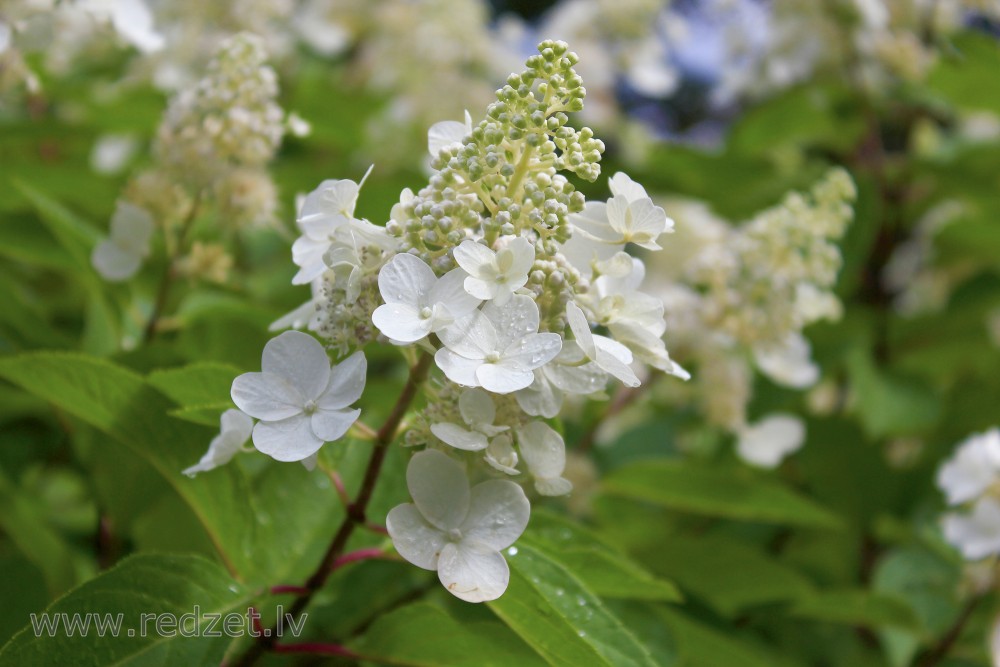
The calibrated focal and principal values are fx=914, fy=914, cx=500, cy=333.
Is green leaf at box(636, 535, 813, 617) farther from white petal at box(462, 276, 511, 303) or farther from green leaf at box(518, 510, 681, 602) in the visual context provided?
white petal at box(462, 276, 511, 303)

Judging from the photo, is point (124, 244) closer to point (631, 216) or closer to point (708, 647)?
point (631, 216)

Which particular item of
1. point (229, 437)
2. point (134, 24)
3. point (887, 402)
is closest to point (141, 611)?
point (229, 437)

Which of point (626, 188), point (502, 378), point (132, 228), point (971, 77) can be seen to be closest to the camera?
point (502, 378)

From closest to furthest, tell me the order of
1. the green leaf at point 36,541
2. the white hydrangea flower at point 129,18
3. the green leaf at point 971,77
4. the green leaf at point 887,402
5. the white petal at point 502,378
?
the white petal at point 502,378
the green leaf at point 36,541
the white hydrangea flower at point 129,18
the green leaf at point 887,402
the green leaf at point 971,77

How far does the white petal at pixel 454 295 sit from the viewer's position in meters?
0.70

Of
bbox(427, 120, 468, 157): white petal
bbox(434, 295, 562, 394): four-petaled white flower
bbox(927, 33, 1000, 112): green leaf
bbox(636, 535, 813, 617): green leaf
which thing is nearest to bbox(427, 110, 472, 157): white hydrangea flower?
bbox(427, 120, 468, 157): white petal

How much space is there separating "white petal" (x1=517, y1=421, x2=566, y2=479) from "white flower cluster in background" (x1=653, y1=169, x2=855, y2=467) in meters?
0.67

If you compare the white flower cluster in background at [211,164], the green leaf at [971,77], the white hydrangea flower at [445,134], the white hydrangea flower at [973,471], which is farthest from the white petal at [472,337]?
the green leaf at [971,77]

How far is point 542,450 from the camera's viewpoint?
75 cm

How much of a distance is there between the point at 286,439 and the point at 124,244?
0.60 m

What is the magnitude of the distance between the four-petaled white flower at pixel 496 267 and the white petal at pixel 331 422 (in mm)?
132

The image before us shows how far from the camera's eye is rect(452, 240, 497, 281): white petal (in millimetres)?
690

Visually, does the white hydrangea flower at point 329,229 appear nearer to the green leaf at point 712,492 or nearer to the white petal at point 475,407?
the white petal at point 475,407

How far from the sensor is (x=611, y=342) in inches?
30.1
